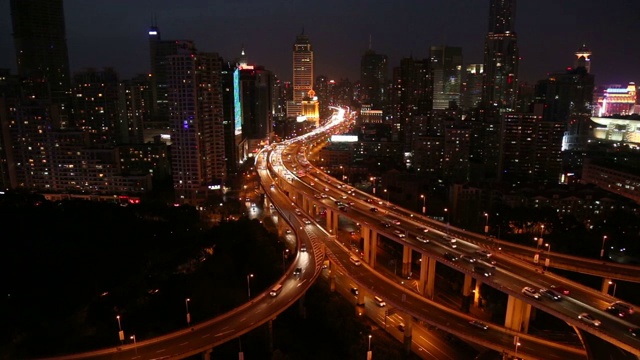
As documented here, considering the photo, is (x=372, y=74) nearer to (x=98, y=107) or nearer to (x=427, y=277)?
(x=98, y=107)

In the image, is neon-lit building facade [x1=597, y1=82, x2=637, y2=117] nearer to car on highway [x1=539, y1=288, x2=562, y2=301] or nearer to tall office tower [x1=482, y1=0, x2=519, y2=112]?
tall office tower [x1=482, y1=0, x2=519, y2=112]

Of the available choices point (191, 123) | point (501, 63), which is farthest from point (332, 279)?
point (501, 63)

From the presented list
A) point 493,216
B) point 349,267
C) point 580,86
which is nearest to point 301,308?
point 349,267

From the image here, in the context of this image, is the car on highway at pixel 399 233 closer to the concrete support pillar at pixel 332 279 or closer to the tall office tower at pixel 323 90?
the concrete support pillar at pixel 332 279

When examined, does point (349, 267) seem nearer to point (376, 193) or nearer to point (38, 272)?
point (38, 272)

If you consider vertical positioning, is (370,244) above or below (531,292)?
below
